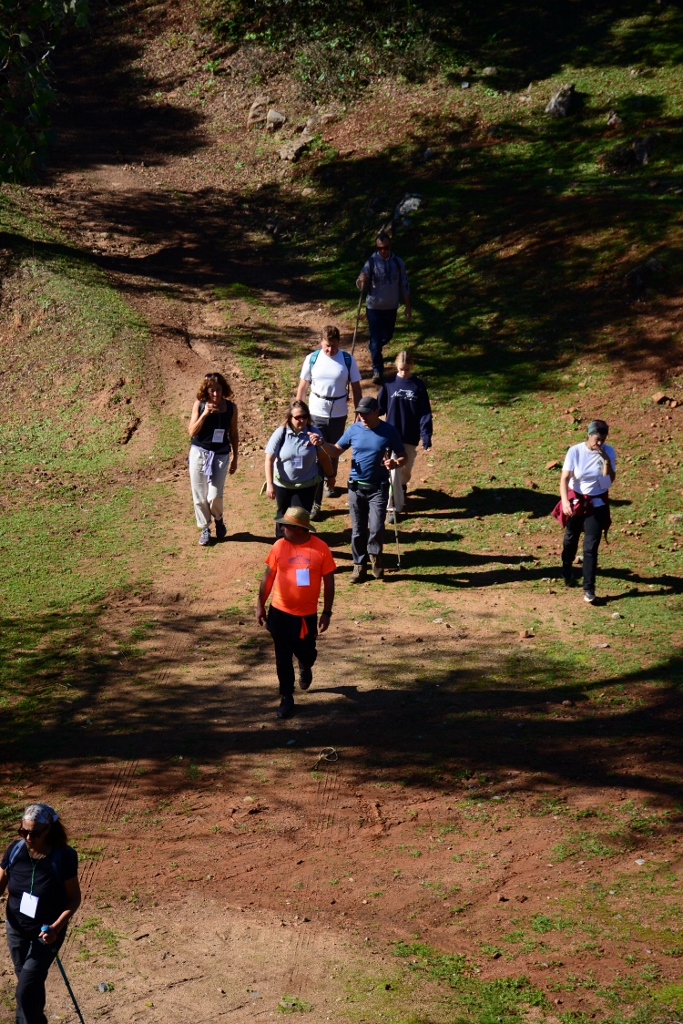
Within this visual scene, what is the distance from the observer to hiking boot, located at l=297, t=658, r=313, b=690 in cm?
895

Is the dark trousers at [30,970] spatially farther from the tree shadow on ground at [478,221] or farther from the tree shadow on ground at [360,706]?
the tree shadow on ground at [478,221]

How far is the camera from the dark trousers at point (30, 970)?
5.61 metres

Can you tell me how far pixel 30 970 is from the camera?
18.4 ft

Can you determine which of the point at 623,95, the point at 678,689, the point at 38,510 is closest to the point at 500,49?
the point at 623,95

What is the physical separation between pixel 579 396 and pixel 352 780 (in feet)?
30.8

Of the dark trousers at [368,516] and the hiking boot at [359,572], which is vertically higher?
the dark trousers at [368,516]

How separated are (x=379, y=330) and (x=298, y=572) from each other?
27.5 ft

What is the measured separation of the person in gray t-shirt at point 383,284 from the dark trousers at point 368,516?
506 centimetres

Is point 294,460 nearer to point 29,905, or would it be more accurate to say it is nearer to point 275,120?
point 29,905

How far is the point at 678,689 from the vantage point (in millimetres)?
9000

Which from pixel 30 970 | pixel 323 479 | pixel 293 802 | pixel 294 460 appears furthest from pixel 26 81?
pixel 30 970

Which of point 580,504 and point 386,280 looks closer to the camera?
point 580,504

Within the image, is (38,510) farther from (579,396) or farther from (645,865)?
(645,865)

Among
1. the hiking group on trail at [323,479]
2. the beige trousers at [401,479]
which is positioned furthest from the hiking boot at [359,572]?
the beige trousers at [401,479]
